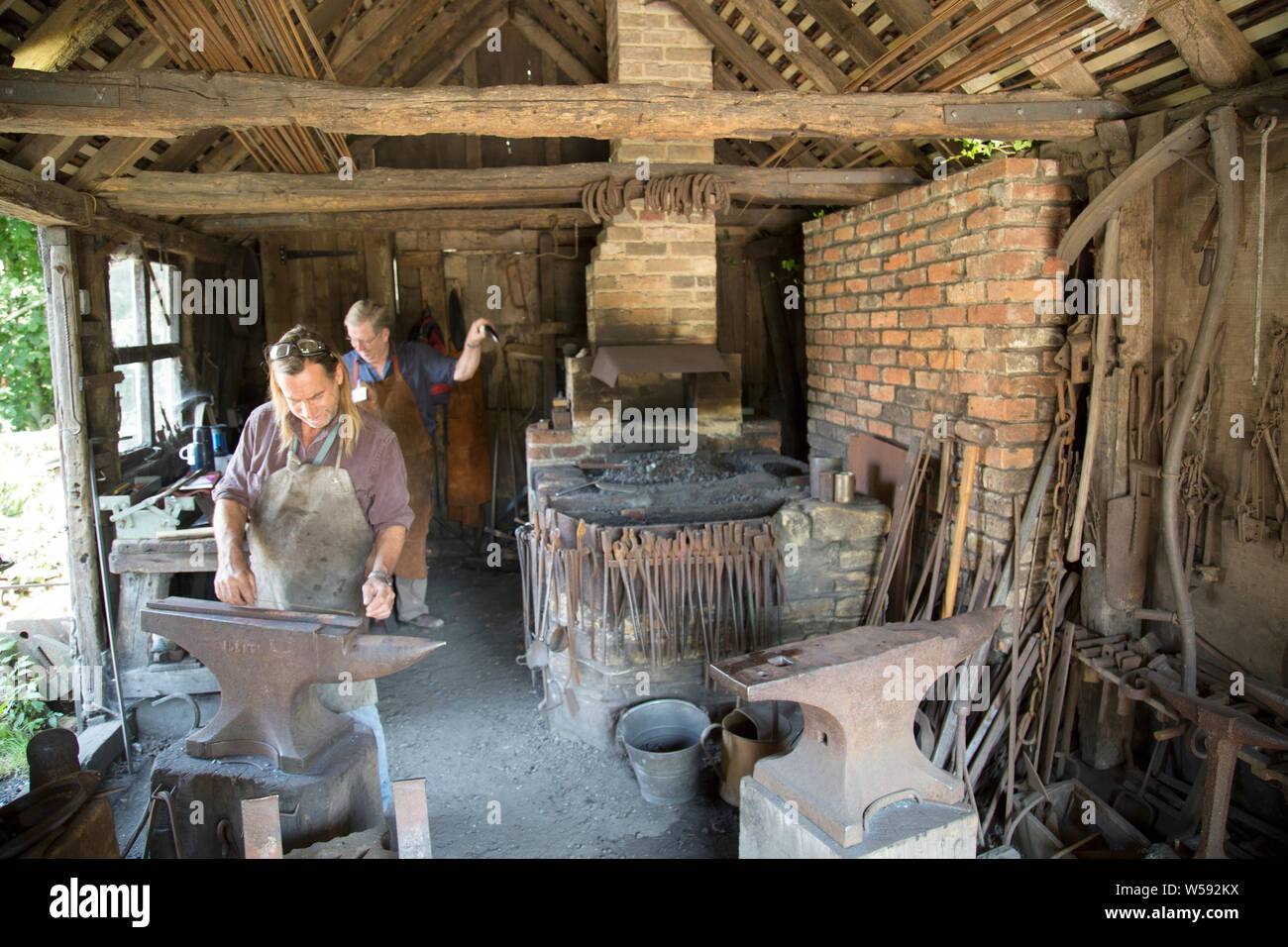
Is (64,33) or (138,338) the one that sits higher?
(64,33)

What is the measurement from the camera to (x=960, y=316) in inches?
156

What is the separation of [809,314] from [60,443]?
14.9 ft

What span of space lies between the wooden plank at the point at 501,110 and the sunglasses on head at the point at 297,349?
100cm

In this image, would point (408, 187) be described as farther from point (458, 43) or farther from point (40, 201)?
point (458, 43)

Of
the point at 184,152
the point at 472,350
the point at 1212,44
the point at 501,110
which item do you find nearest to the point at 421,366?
the point at 472,350

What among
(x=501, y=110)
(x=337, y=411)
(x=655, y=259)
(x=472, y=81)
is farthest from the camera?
(x=472, y=81)

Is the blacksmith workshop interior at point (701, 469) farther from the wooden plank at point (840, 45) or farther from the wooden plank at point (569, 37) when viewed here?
the wooden plank at point (569, 37)

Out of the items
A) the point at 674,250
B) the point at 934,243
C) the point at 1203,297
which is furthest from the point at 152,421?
the point at 1203,297

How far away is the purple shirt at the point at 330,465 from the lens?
316 centimetres

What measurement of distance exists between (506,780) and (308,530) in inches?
68.4

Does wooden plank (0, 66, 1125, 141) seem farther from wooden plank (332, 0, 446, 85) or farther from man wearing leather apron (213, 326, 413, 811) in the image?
wooden plank (332, 0, 446, 85)

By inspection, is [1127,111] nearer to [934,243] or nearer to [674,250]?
[934,243]

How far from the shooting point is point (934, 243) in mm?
4223
